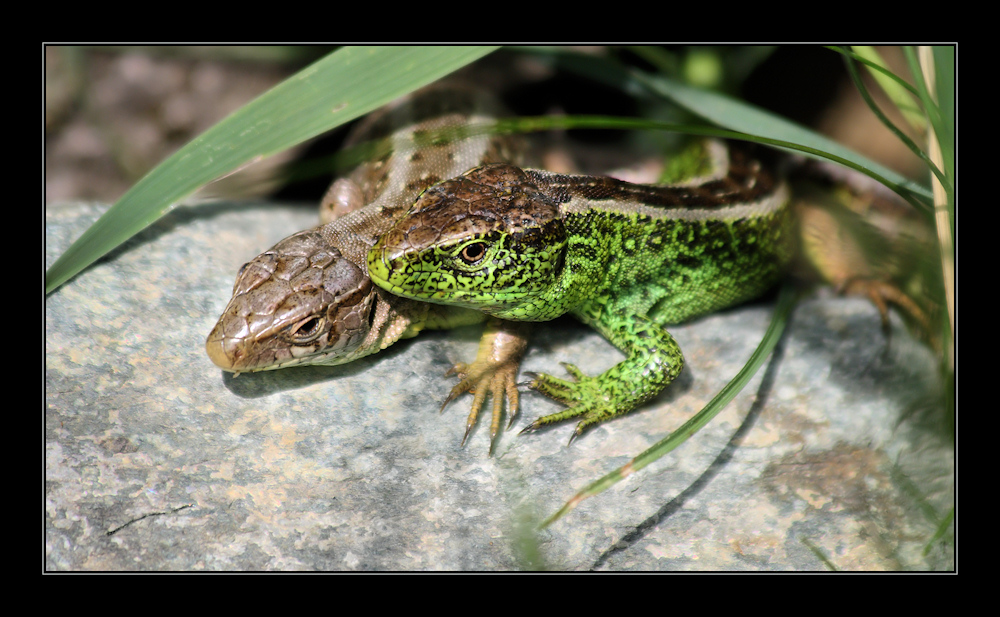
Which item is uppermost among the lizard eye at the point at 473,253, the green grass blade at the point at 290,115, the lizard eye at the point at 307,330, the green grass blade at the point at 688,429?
the green grass blade at the point at 290,115

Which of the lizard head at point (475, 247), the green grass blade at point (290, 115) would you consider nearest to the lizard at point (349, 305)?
Result: the lizard head at point (475, 247)

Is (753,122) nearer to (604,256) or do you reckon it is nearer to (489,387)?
(604,256)

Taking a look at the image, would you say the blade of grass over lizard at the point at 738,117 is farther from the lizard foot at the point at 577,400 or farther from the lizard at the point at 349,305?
the lizard foot at the point at 577,400

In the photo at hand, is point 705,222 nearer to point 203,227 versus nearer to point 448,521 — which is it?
point 448,521

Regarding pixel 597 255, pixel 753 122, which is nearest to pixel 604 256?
pixel 597 255

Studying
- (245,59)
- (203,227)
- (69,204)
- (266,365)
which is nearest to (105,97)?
(245,59)

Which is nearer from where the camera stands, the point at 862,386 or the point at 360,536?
the point at 360,536

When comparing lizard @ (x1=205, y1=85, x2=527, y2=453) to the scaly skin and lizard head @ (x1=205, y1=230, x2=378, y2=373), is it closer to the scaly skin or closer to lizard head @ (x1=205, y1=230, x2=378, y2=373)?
lizard head @ (x1=205, y1=230, x2=378, y2=373)
